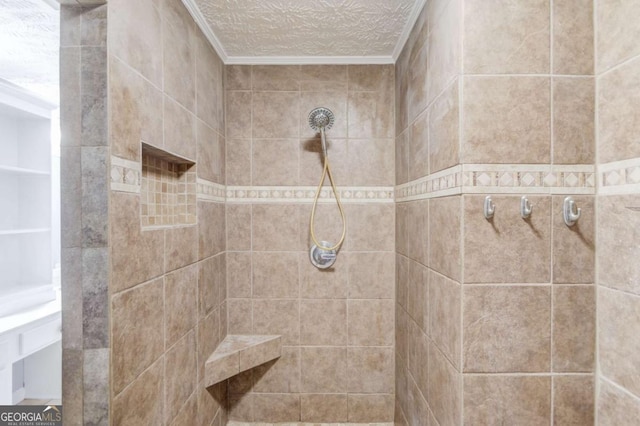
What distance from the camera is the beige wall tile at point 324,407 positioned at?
6.82ft

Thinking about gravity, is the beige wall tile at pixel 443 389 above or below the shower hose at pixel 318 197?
below

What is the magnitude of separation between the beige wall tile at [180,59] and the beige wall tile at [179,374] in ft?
3.59

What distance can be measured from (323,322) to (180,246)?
3.56 feet

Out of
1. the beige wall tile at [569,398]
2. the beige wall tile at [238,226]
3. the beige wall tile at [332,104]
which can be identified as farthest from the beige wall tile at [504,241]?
the beige wall tile at [238,226]

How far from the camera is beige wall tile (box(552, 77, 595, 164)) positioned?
3.49 feet

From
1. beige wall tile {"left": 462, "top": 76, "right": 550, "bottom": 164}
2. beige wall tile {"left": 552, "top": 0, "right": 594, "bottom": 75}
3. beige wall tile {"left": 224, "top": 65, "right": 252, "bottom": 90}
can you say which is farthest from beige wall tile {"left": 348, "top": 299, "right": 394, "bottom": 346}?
beige wall tile {"left": 224, "top": 65, "right": 252, "bottom": 90}

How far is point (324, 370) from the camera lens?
6.85ft

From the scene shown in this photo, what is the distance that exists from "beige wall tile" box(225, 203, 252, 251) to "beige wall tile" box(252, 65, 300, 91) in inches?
31.6

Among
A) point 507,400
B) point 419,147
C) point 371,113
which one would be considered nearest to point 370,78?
point 371,113

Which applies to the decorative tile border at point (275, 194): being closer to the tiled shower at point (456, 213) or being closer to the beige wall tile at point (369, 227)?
the beige wall tile at point (369, 227)

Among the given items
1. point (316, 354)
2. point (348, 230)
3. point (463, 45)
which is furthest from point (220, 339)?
point (463, 45)

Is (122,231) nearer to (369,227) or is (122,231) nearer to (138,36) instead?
(138,36)

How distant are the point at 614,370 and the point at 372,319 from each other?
125 centimetres

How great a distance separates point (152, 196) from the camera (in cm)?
145
